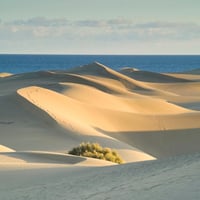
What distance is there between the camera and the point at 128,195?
884 cm

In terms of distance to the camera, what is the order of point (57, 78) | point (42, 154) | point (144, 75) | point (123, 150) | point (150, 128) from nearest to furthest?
point (42, 154) → point (123, 150) → point (150, 128) → point (57, 78) → point (144, 75)

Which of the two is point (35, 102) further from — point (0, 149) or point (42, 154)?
point (42, 154)

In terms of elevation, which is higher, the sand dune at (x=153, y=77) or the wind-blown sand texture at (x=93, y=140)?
the sand dune at (x=153, y=77)

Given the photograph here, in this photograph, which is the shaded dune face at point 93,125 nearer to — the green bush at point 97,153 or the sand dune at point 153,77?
the green bush at point 97,153

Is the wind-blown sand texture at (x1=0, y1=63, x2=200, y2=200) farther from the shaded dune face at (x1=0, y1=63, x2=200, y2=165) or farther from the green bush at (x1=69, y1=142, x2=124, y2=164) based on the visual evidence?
the green bush at (x1=69, y1=142, x2=124, y2=164)

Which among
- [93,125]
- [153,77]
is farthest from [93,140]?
[153,77]

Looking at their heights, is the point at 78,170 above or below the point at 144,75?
below

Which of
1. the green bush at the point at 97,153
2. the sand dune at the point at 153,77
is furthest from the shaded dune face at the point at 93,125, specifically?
the sand dune at the point at 153,77

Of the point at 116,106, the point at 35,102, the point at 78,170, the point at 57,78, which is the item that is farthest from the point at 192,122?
the point at 57,78

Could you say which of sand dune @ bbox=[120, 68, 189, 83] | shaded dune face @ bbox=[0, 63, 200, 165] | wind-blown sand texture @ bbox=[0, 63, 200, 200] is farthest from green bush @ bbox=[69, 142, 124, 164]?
sand dune @ bbox=[120, 68, 189, 83]

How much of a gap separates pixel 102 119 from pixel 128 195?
21498mm

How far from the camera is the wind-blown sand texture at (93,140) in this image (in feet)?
31.9

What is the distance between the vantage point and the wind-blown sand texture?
9.73 metres

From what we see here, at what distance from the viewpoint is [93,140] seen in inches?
888
